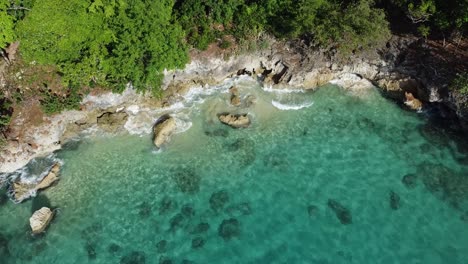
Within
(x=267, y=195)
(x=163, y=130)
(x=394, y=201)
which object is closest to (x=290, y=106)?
(x=267, y=195)

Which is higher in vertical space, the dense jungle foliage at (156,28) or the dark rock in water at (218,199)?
the dense jungle foliage at (156,28)

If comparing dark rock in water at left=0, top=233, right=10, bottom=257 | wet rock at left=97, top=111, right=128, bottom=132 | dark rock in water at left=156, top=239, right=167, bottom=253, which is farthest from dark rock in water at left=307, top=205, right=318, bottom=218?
dark rock in water at left=0, top=233, right=10, bottom=257

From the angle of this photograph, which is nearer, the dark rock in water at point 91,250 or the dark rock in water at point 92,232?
the dark rock in water at point 91,250

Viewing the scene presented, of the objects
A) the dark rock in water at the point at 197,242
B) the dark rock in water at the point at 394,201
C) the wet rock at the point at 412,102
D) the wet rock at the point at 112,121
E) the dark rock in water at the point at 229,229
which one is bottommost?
the dark rock in water at the point at 197,242

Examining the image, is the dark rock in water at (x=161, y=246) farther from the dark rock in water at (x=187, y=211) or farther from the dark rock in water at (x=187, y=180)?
the dark rock in water at (x=187, y=180)

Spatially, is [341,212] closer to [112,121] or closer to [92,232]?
[92,232]

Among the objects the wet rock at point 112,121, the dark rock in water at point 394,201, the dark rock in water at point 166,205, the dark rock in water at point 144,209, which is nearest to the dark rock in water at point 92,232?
the dark rock in water at point 144,209

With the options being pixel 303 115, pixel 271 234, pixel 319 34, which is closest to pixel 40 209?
pixel 271 234
